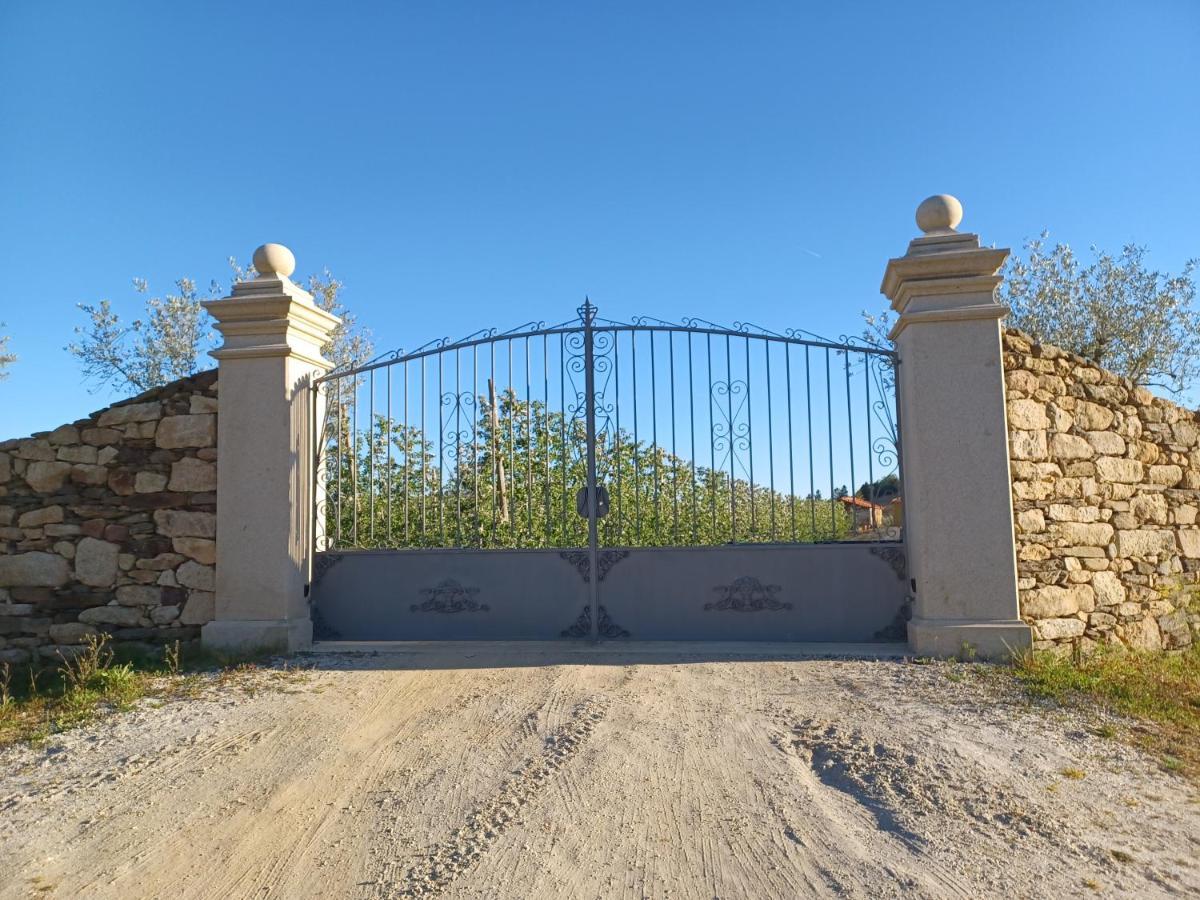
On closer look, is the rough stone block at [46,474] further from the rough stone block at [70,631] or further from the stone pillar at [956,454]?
the stone pillar at [956,454]

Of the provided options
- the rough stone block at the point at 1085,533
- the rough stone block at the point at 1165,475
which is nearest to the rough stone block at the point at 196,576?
the rough stone block at the point at 1085,533

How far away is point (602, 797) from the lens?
3467 millimetres

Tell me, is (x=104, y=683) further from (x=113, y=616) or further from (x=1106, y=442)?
(x=1106, y=442)

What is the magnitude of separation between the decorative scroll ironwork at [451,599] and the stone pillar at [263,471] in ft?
2.97

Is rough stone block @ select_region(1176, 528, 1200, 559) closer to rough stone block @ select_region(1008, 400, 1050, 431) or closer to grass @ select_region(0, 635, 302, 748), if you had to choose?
rough stone block @ select_region(1008, 400, 1050, 431)

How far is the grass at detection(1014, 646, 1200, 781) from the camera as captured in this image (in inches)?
156

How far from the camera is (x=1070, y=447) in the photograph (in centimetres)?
577

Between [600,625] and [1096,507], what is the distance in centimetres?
356

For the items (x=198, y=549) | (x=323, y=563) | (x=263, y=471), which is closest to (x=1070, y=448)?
(x=323, y=563)

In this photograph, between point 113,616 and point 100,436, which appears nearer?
point 113,616

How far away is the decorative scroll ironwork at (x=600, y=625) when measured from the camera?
5.98m

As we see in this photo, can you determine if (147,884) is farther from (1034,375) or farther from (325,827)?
(1034,375)

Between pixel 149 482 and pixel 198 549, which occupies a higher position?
pixel 149 482

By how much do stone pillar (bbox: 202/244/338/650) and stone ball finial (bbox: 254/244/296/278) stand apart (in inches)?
5.2
